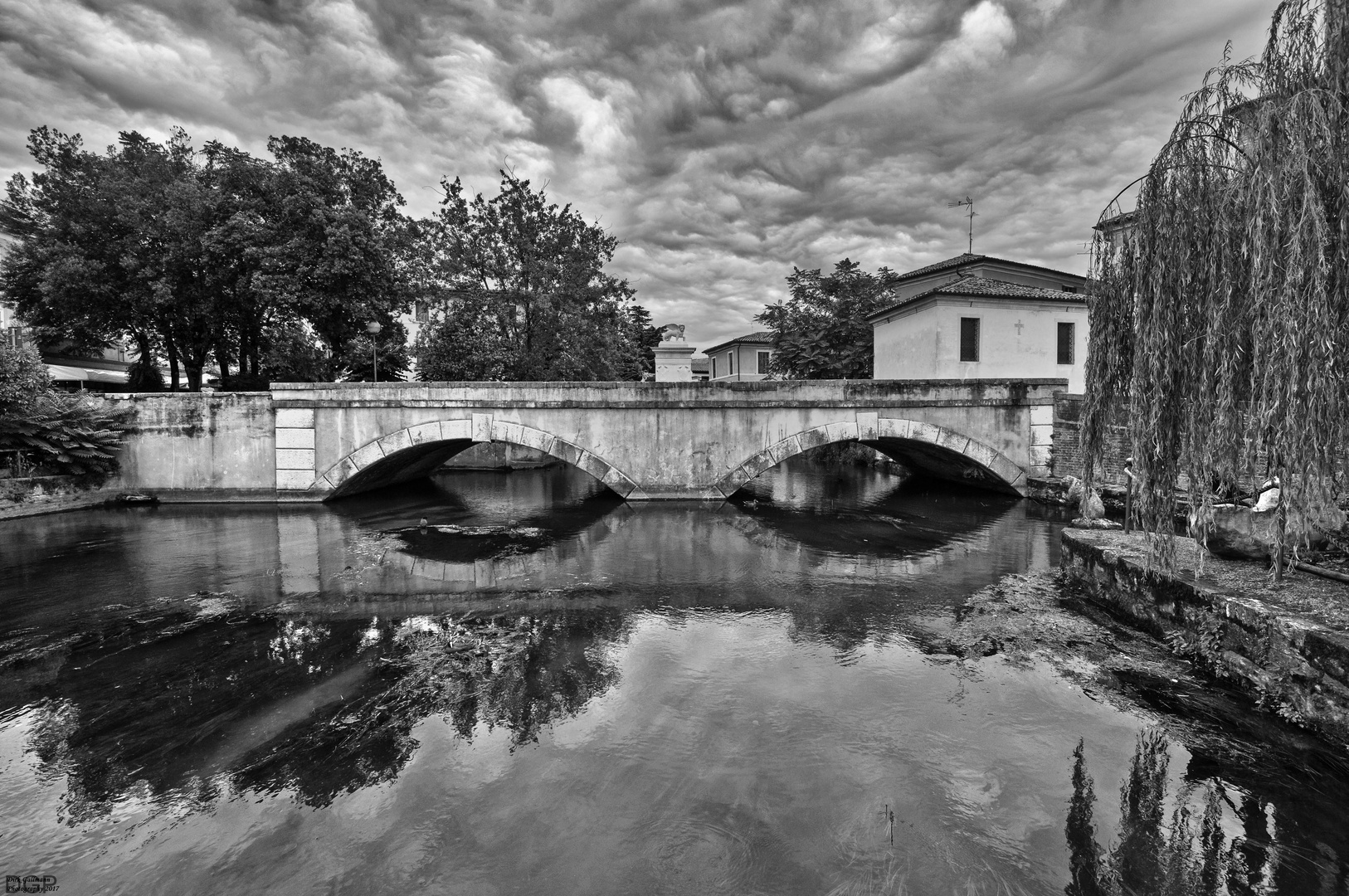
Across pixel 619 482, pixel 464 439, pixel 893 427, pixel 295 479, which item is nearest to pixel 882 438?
pixel 893 427

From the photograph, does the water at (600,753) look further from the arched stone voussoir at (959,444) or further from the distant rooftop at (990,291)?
the distant rooftop at (990,291)

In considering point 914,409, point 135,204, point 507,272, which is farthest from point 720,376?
point 135,204

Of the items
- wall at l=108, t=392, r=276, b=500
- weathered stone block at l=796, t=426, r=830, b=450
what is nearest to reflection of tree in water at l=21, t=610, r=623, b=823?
weathered stone block at l=796, t=426, r=830, b=450

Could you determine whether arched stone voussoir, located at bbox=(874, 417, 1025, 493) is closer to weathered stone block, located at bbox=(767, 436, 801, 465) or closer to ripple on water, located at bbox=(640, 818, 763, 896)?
weathered stone block, located at bbox=(767, 436, 801, 465)

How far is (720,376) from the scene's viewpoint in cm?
4341

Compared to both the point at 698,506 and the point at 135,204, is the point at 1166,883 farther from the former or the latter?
the point at 135,204

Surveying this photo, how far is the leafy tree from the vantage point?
14.0 metres

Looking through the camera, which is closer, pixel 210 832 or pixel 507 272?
pixel 210 832

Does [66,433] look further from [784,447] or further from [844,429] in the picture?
[844,429]

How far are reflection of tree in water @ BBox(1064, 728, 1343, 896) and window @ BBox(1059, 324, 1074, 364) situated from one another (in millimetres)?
21690

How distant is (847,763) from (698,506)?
11.2 meters

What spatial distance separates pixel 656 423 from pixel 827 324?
14.7 metres

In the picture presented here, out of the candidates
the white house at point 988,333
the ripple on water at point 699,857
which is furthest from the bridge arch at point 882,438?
the ripple on water at point 699,857

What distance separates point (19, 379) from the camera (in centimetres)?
1424
